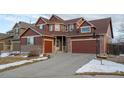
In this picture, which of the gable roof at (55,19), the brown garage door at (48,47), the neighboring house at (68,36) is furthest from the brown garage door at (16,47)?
the gable roof at (55,19)

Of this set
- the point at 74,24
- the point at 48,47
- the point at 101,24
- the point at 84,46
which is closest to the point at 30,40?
the point at 48,47

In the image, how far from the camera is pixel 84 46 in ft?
69.8

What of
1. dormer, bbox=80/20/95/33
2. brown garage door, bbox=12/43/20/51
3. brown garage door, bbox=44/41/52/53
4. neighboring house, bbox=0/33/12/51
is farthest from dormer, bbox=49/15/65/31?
neighboring house, bbox=0/33/12/51

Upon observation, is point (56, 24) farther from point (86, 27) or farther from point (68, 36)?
point (86, 27)

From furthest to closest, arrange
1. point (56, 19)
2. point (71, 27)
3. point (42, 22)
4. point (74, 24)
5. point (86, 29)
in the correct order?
1. point (42, 22)
2. point (56, 19)
3. point (71, 27)
4. point (74, 24)
5. point (86, 29)

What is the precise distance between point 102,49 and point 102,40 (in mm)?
1026

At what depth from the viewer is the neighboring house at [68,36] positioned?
68.6 feet

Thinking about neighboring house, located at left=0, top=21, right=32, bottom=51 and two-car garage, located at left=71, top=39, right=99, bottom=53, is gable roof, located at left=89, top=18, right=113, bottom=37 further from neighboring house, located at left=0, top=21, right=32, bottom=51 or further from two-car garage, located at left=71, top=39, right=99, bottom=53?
neighboring house, located at left=0, top=21, right=32, bottom=51

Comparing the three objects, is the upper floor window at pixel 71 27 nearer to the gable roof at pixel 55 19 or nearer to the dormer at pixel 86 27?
the gable roof at pixel 55 19

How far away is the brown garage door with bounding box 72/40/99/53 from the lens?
20688 mm
